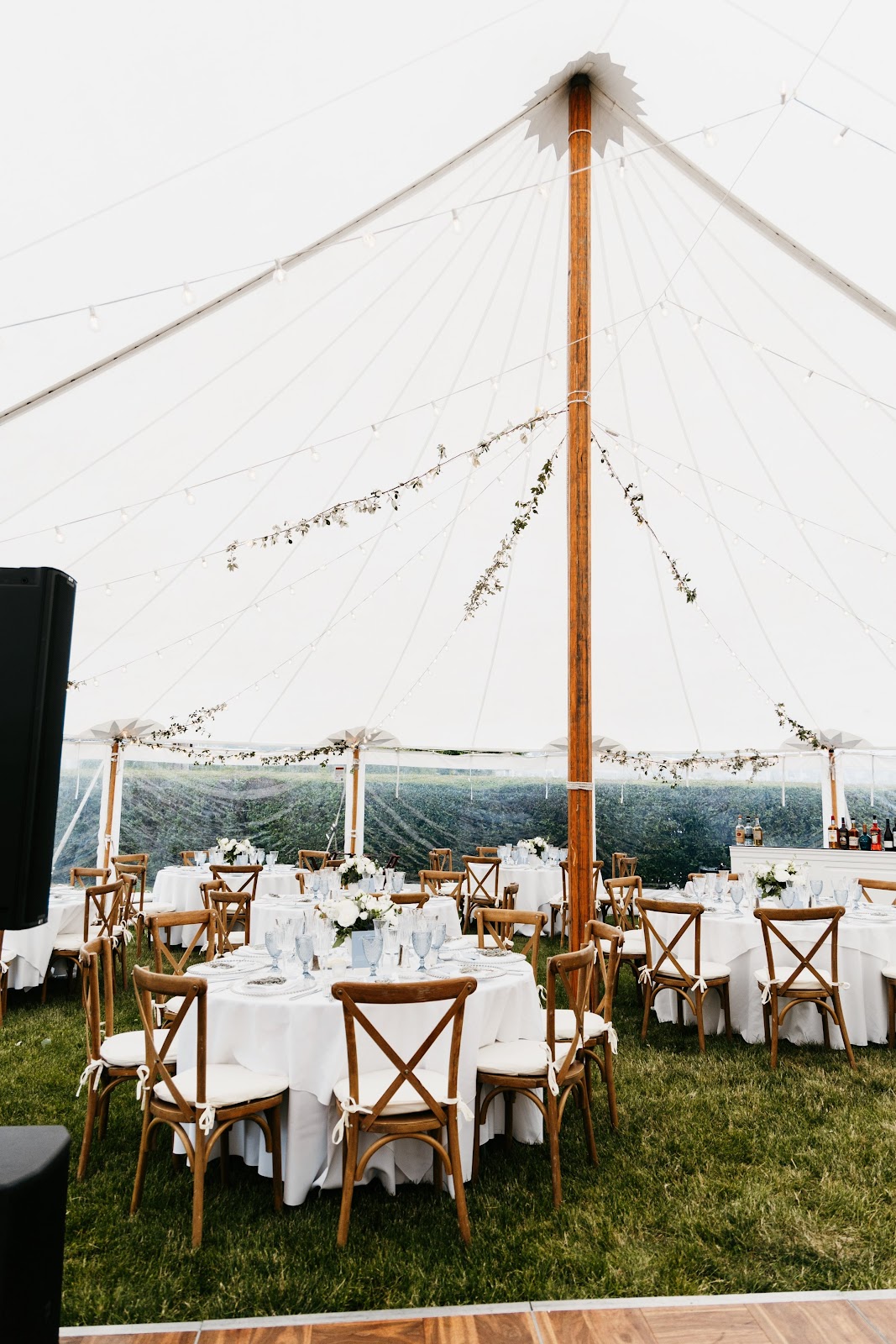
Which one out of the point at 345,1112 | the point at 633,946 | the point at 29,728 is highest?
the point at 29,728

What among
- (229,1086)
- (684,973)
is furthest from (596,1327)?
(684,973)

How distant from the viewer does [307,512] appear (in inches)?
270

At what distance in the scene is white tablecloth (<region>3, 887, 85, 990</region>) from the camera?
20.6 ft

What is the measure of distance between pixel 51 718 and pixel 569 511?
4.72 m

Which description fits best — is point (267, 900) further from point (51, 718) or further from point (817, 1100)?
point (51, 718)

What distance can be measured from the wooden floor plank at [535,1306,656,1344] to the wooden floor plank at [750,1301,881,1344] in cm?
37

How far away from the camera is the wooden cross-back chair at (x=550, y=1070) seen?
11.0 ft

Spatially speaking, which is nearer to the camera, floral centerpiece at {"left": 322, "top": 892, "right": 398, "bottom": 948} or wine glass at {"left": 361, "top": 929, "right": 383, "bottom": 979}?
wine glass at {"left": 361, "top": 929, "right": 383, "bottom": 979}

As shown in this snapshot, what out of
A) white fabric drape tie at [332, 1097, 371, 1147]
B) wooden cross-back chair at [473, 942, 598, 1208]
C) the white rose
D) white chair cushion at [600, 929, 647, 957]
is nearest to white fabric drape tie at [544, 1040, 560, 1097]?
wooden cross-back chair at [473, 942, 598, 1208]

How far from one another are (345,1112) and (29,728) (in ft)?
7.51

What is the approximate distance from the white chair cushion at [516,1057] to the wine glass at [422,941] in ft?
1.56

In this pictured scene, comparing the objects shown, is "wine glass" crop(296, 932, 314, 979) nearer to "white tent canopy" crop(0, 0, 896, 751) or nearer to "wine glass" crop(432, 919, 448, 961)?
"wine glass" crop(432, 919, 448, 961)

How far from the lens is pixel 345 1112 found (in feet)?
9.75

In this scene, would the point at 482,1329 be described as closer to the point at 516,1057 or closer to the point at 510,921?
the point at 516,1057
